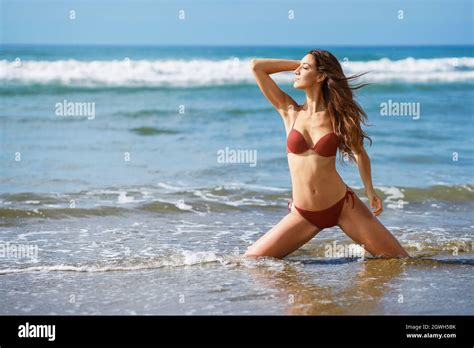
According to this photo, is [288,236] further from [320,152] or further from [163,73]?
[163,73]

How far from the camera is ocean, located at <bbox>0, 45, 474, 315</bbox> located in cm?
599

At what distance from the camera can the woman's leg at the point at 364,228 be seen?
664 centimetres

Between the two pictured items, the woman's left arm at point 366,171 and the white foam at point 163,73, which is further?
the white foam at point 163,73

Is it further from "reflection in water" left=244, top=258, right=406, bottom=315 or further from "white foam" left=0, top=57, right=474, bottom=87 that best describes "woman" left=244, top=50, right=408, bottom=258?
"white foam" left=0, top=57, right=474, bottom=87

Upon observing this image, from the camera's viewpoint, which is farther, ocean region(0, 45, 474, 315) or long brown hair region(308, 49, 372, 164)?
long brown hair region(308, 49, 372, 164)

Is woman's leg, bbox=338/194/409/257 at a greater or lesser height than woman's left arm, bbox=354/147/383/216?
lesser

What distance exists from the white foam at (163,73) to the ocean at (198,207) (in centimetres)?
214

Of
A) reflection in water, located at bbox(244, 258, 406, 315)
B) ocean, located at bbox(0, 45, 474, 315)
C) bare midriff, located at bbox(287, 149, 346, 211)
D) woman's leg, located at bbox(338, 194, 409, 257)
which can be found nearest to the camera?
reflection in water, located at bbox(244, 258, 406, 315)

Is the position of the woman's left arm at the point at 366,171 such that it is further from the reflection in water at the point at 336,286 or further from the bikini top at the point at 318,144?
the reflection in water at the point at 336,286

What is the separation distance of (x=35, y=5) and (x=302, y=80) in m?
29.4

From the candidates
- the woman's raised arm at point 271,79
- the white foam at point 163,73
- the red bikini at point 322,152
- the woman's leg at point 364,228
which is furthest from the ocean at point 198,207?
the white foam at point 163,73

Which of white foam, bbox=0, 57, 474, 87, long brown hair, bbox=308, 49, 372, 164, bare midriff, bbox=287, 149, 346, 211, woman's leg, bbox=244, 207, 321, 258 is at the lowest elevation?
woman's leg, bbox=244, 207, 321, 258

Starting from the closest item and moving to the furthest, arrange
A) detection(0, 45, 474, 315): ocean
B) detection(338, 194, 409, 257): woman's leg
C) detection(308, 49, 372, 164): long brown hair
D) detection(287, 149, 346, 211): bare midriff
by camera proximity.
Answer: detection(0, 45, 474, 315): ocean, detection(308, 49, 372, 164): long brown hair, detection(287, 149, 346, 211): bare midriff, detection(338, 194, 409, 257): woman's leg

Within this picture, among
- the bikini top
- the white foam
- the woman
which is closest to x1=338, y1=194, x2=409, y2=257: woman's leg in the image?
the woman
